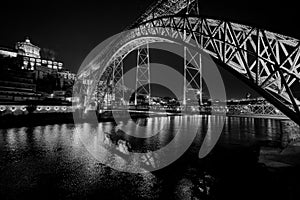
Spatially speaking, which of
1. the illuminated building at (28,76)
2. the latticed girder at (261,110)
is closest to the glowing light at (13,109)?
the illuminated building at (28,76)

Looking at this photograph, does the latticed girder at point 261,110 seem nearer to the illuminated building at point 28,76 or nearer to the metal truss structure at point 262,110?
the metal truss structure at point 262,110

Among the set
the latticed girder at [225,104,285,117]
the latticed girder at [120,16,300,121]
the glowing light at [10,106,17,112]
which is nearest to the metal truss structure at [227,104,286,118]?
the latticed girder at [225,104,285,117]

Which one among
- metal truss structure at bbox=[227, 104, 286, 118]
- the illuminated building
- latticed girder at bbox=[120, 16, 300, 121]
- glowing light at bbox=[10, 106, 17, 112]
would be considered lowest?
metal truss structure at bbox=[227, 104, 286, 118]

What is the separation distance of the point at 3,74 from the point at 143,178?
58.8 metres

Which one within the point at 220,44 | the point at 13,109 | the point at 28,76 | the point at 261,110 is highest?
the point at 28,76

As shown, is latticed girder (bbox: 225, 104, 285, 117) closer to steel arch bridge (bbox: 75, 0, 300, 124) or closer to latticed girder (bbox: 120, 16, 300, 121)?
steel arch bridge (bbox: 75, 0, 300, 124)

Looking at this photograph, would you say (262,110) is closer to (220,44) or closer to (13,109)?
(220,44)

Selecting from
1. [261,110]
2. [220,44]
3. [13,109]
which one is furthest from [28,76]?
[261,110]

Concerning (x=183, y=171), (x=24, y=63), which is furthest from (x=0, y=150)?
(x=24, y=63)

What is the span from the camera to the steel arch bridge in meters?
6.54

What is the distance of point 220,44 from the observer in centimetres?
909

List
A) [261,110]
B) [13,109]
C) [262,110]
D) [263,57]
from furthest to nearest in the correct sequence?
1. [261,110]
2. [262,110]
3. [13,109]
4. [263,57]

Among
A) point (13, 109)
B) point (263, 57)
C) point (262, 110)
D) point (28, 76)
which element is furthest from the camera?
point (28, 76)

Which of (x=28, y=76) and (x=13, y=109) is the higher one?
(x=28, y=76)
